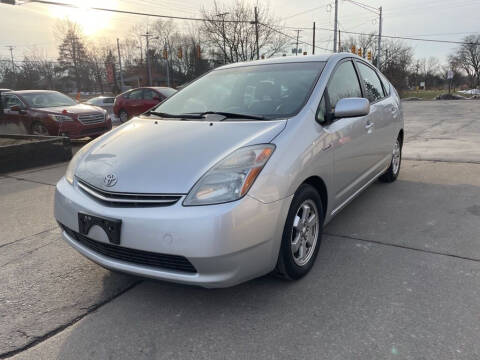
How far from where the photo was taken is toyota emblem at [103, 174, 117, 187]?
2341mm

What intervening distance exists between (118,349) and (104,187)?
0.95m

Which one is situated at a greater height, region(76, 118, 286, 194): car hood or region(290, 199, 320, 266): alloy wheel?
region(76, 118, 286, 194): car hood

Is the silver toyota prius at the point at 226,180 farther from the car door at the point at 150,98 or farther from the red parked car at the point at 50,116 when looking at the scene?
the car door at the point at 150,98

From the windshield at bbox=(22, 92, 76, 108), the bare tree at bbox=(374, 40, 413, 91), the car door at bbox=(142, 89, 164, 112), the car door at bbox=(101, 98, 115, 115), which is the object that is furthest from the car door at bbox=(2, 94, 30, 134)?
the bare tree at bbox=(374, 40, 413, 91)

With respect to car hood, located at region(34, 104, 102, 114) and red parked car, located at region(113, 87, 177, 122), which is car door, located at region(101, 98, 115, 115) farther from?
car hood, located at region(34, 104, 102, 114)

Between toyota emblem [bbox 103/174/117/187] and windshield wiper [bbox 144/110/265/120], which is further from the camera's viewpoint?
windshield wiper [bbox 144/110/265/120]

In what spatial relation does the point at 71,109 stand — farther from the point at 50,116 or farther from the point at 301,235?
the point at 301,235

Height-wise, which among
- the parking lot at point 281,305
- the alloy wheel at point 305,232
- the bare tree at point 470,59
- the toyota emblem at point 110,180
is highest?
the bare tree at point 470,59

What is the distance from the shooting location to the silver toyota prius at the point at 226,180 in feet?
6.90

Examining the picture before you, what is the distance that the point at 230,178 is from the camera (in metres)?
2.18

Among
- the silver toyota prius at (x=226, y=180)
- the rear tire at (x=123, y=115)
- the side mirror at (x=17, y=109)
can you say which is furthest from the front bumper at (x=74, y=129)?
the silver toyota prius at (x=226, y=180)

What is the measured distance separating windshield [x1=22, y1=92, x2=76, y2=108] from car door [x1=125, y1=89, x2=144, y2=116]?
15.6ft

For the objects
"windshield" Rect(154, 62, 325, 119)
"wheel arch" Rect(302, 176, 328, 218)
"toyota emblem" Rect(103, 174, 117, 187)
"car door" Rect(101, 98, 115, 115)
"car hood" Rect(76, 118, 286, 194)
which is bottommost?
"wheel arch" Rect(302, 176, 328, 218)

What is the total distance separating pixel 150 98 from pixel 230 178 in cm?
1364
